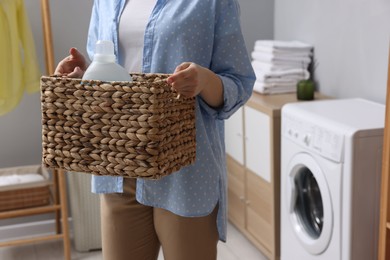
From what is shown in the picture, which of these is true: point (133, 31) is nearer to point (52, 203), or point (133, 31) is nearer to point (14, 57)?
point (14, 57)

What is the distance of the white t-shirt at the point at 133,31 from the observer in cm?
120

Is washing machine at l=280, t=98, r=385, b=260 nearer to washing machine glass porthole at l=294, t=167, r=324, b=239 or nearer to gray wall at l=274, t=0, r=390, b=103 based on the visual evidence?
washing machine glass porthole at l=294, t=167, r=324, b=239

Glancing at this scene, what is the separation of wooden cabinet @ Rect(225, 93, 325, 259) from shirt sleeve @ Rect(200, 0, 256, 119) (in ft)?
4.37

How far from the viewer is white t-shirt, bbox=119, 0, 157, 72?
1.20 metres

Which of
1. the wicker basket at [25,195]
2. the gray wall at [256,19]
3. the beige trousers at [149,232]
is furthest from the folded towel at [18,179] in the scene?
the beige trousers at [149,232]

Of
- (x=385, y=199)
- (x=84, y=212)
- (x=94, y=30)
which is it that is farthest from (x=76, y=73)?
(x=84, y=212)

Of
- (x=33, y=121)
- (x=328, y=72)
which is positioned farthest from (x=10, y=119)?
(x=328, y=72)

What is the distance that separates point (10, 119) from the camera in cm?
307

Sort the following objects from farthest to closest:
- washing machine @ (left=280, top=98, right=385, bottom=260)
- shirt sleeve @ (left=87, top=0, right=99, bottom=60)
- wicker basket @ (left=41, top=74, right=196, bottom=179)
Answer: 1. washing machine @ (left=280, top=98, right=385, bottom=260)
2. shirt sleeve @ (left=87, top=0, right=99, bottom=60)
3. wicker basket @ (left=41, top=74, right=196, bottom=179)

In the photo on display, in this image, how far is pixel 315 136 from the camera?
6.97 feet

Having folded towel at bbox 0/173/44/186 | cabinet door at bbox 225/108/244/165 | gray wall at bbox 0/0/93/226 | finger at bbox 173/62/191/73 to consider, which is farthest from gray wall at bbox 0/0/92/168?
finger at bbox 173/62/191/73

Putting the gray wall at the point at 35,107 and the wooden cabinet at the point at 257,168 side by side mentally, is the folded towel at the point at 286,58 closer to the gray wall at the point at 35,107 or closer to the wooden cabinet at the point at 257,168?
the wooden cabinet at the point at 257,168

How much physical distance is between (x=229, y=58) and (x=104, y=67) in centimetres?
27

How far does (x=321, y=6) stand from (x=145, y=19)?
1.89 metres
